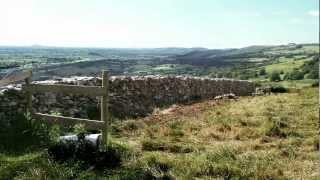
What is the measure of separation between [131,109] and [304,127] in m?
6.44

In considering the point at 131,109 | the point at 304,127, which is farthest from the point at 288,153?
the point at 131,109

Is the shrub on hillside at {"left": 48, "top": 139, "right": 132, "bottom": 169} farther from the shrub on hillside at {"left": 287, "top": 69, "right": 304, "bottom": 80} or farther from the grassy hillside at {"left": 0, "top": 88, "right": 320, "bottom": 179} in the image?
the shrub on hillside at {"left": 287, "top": 69, "right": 304, "bottom": 80}

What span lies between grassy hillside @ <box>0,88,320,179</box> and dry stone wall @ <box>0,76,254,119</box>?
1.76 metres

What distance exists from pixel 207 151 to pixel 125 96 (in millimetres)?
9142

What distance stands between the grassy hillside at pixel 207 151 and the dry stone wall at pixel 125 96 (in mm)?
1757

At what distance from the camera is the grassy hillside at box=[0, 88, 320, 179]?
8.98m

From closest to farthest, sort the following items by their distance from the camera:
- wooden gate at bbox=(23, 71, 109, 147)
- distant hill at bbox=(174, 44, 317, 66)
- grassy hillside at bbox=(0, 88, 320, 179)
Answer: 1. grassy hillside at bbox=(0, 88, 320, 179)
2. wooden gate at bbox=(23, 71, 109, 147)
3. distant hill at bbox=(174, 44, 317, 66)

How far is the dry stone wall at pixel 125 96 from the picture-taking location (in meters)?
14.4

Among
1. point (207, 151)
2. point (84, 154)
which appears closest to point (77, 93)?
point (84, 154)

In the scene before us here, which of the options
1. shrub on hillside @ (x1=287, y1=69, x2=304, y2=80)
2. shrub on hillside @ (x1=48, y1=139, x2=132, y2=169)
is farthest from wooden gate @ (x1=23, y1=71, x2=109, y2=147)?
shrub on hillside @ (x1=287, y1=69, x2=304, y2=80)

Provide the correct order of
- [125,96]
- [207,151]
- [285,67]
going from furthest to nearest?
[285,67] → [125,96] → [207,151]

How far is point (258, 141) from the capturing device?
12461mm

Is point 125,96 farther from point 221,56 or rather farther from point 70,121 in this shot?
point 221,56

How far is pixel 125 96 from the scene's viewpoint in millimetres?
19719
